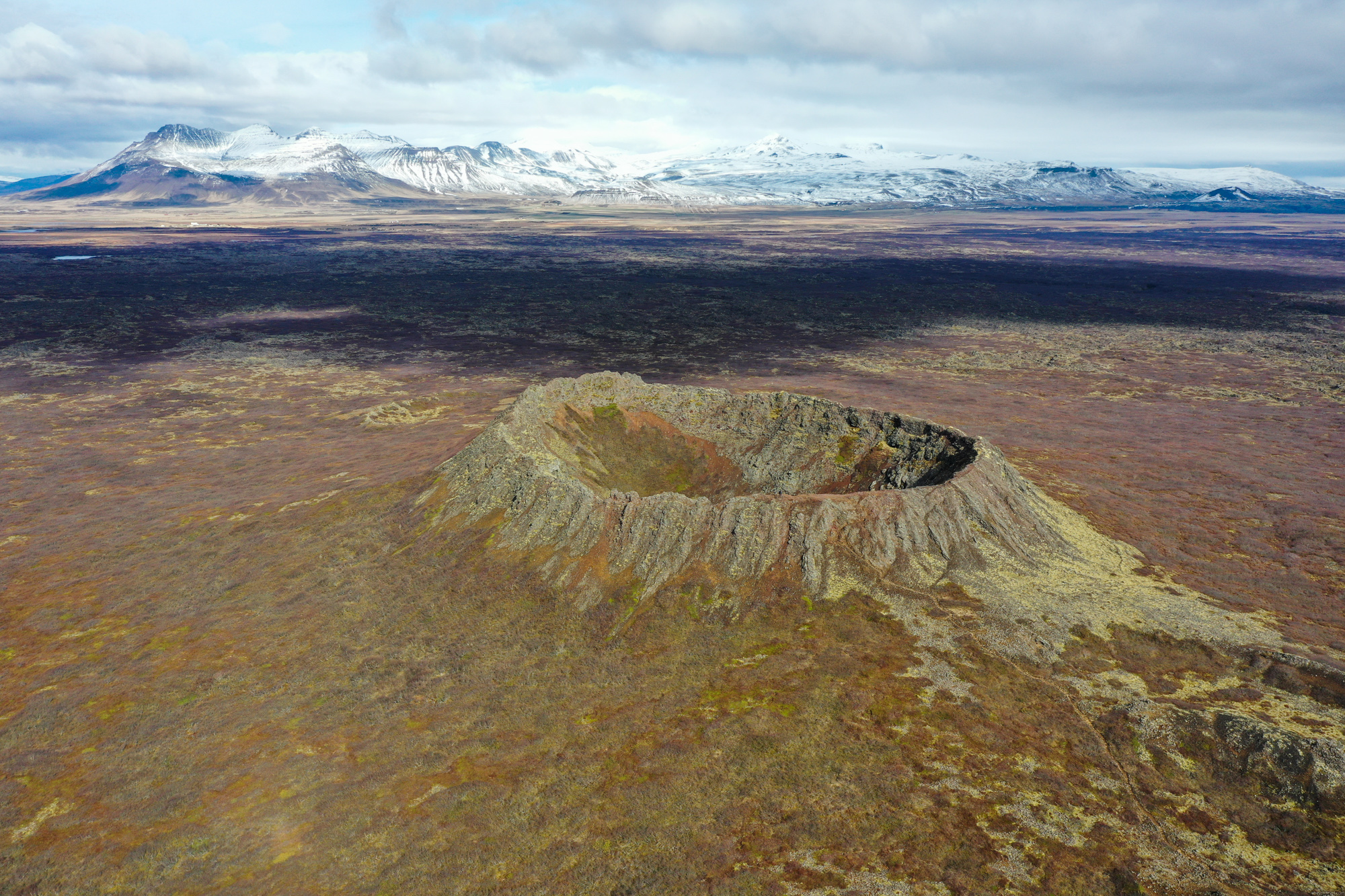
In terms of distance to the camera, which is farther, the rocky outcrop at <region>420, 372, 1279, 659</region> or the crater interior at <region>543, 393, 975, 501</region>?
the crater interior at <region>543, 393, 975, 501</region>

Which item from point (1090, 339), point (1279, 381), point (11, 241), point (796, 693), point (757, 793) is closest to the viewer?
point (757, 793)

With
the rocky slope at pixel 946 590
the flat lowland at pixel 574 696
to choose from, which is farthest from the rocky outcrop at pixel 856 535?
the flat lowland at pixel 574 696

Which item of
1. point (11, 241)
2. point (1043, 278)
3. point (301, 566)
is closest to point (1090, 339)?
point (1043, 278)

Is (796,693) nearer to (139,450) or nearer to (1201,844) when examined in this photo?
(1201,844)

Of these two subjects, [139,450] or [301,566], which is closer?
[301,566]

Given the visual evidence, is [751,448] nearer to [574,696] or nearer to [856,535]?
[856,535]

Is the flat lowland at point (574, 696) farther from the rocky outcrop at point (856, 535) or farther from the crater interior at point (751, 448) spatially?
the crater interior at point (751, 448)

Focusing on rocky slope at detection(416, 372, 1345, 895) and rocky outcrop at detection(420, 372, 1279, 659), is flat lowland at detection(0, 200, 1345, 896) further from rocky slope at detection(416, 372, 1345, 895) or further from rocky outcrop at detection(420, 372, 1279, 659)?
rocky outcrop at detection(420, 372, 1279, 659)

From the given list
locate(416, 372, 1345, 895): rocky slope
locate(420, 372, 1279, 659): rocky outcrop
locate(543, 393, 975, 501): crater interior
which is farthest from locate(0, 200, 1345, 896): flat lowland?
locate(543, 393, 975, 501): crater interior
